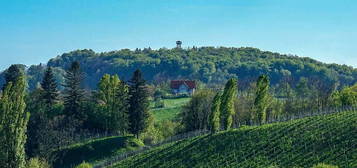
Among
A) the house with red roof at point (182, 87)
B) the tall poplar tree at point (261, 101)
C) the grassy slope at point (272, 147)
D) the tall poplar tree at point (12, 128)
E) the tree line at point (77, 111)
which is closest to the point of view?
the tall poplar tree at point (12, 128)

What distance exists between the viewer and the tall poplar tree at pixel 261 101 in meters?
83.5

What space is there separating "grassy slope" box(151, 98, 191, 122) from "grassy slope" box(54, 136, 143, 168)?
96.9 ft

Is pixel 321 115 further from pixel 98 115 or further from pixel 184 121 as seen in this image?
pixel 98 115

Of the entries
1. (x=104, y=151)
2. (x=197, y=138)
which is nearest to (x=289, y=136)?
(x=197, y=138)

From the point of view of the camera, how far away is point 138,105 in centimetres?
9419

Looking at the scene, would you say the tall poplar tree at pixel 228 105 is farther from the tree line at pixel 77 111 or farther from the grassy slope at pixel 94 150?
the tree line at pixel 77 111

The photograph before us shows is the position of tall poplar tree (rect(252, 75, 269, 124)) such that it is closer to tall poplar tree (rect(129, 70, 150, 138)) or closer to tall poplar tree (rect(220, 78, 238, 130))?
tall poplar tree (rect(220, 78, 238, 130))

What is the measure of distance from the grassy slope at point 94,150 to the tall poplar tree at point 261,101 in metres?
19.3

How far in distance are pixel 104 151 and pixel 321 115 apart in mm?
32780

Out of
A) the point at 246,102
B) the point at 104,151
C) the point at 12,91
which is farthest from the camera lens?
the point at 246,102

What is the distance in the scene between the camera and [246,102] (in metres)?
105

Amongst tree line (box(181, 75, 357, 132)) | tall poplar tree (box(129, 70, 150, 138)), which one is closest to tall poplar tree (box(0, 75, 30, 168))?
tree line (box(181, 75, 357, 132))

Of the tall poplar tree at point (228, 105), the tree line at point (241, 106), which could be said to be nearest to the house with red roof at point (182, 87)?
the tree line at point (241, 106)

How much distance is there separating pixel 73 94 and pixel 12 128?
39026mm
